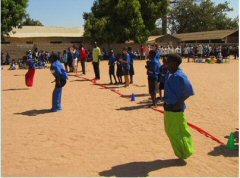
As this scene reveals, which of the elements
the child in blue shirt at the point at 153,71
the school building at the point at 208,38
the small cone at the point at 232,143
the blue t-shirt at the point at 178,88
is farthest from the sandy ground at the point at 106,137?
the school building at the point at 208,38

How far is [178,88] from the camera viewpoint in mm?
6684

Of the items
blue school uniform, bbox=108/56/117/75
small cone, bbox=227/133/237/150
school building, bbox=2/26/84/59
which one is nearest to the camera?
small cone, bbox=227/133/237/150

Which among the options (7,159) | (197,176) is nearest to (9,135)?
(7,159)

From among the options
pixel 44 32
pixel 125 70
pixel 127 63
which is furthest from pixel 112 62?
pixel 44 32

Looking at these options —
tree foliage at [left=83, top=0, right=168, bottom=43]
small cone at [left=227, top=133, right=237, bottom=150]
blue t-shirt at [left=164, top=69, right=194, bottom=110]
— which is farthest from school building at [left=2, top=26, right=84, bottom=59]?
blue t-shirt at [left=164, top=69, right=194, bottom=110]

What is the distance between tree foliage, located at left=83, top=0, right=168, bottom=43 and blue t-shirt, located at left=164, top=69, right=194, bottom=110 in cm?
3564

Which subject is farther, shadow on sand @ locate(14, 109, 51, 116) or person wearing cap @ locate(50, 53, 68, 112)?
person wearing cap @ locate(50, 53, 68, 112)

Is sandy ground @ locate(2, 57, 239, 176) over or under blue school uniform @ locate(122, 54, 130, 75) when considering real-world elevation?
under

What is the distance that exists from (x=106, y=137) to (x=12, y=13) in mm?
29634

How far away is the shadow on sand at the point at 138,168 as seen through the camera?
625 centimetres

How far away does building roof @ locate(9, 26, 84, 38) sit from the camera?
47.9m

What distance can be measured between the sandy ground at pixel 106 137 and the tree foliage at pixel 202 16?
5933cm

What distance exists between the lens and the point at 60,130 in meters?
9.16

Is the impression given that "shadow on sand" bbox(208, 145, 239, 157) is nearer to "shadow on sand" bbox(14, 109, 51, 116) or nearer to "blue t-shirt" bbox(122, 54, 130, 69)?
"shadow on sand" bbox(14, 109, 51, 116)
